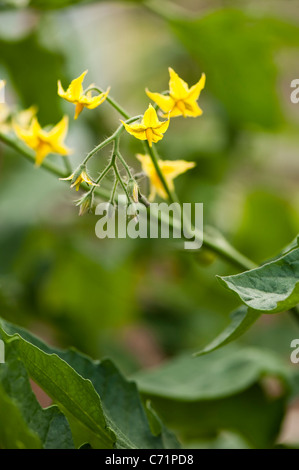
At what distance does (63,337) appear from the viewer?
37.9 inches

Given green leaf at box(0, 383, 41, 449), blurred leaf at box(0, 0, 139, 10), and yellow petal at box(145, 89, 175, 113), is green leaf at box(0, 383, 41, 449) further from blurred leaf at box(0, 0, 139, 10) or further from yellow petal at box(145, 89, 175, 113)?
blurred leaf at box(0, 0, 139, 10)

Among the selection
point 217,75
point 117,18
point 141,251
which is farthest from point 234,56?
point 117,18

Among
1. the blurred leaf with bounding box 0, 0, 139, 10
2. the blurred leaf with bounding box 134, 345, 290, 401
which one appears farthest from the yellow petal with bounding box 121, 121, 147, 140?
the blurred leaf with bounding box 0, 0, 139, 10

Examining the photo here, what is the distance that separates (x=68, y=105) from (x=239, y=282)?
0.63 metres

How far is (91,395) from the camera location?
0.38 meters

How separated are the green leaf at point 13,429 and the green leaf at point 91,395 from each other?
41 mm

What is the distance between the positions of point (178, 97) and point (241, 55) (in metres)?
0.46

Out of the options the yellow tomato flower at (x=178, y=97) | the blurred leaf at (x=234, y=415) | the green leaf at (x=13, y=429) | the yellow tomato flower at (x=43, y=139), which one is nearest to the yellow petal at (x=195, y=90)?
the yellow tomato flower at (x=178, y=97)

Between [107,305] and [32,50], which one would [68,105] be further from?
[107,305]

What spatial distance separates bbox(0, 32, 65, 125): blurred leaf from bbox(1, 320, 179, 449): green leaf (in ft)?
1.50

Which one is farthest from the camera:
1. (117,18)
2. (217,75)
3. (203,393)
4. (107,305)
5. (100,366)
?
(117,18)

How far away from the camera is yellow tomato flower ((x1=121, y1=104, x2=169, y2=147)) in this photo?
0.38m

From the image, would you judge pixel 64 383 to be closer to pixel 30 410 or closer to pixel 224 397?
pixel 30 410

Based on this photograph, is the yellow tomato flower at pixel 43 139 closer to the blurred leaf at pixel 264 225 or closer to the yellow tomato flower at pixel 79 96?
the yellow tomato flower at pixel 79 96
